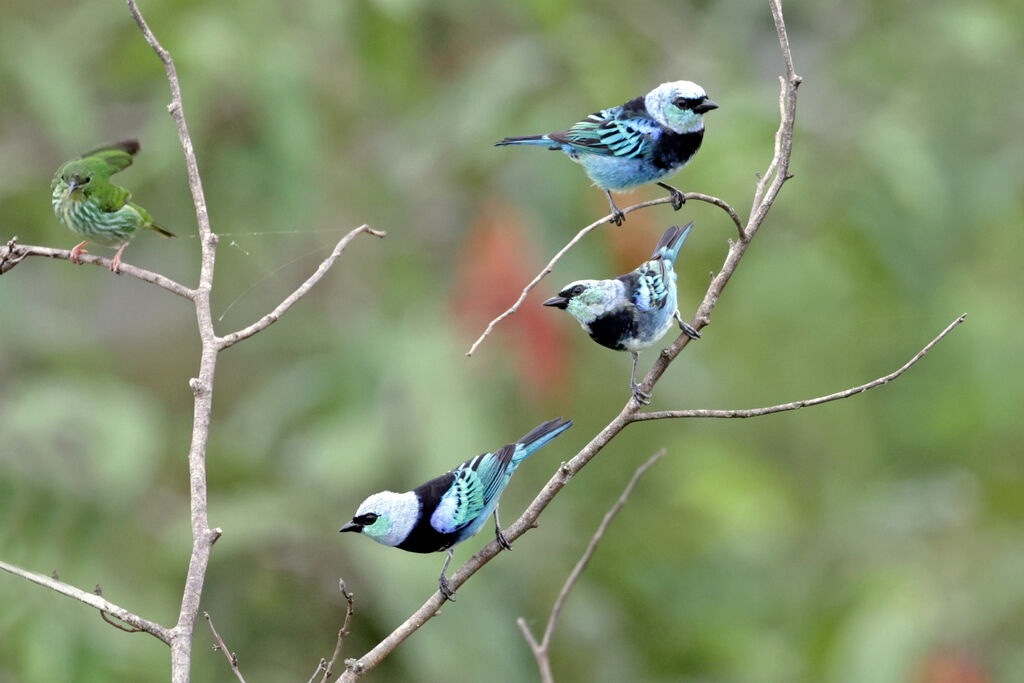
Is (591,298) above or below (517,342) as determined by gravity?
below

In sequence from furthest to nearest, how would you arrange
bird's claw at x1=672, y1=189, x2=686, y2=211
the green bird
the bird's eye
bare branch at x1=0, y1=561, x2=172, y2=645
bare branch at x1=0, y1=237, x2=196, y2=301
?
the green bird < the bird's eye < bird's claw at x1=672, y1=189, x2=686, y2=211 < bare branch at x1=0, y1=237, x2=196, y2=301 < bare branch at x1=0, y1=561, x2=172, y2=645

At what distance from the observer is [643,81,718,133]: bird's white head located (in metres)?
2.57

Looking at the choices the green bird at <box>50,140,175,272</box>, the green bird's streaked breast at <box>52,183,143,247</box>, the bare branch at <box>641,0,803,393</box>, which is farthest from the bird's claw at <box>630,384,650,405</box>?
the green bird's streaked breast at <box>52,183,143,247</box>

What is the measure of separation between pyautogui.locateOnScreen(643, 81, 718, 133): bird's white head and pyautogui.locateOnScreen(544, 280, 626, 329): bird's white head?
15.3 inches

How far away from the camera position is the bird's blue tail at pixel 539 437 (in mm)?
2674

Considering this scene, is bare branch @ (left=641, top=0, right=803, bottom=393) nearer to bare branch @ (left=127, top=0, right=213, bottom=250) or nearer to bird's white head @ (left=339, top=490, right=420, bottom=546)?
bird's white head @ (left=339, top=490, right=420, bottom=546)

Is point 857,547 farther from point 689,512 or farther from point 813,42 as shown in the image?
point 813,42

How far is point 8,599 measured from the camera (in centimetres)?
489

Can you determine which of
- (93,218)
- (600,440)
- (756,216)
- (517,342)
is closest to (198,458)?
(600,440)

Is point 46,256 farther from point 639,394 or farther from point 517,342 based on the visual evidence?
point 517,342

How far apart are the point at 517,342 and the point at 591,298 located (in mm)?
3364

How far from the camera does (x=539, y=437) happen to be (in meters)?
2.73

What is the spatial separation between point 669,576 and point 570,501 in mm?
995

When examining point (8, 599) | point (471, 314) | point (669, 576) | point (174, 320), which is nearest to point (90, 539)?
point (8, 599)
